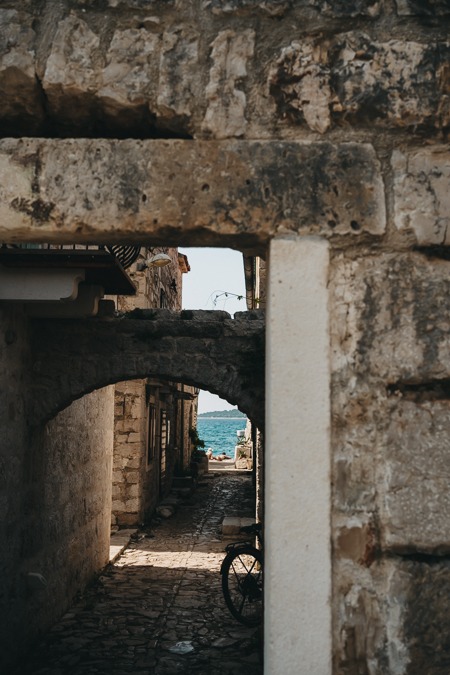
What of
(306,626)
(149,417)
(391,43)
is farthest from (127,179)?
(149,417)

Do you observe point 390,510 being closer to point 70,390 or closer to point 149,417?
→ point 70,390

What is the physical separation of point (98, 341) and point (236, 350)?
1.34 meters

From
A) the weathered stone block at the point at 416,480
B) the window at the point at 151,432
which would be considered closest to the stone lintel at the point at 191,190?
the weathered stone block at the point at 416,480

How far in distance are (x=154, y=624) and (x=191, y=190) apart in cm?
595

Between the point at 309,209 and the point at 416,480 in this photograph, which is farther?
the point at 309,209

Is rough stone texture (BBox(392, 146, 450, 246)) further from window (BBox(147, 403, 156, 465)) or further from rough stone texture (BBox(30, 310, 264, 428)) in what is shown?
window (BBox(147, 403, 156, 465))

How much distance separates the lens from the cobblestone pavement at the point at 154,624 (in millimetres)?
5469

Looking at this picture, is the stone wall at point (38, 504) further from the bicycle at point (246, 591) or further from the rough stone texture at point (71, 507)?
the bicycle at point (246, 591)

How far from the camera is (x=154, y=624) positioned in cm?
661

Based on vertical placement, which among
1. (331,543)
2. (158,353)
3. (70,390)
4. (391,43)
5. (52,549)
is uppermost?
(391,43)

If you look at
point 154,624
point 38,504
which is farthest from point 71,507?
point 154,624

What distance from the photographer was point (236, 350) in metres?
6.23

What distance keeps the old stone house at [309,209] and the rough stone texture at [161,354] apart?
4311mm

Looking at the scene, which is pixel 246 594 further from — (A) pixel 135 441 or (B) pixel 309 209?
(B) pixel 309 209
